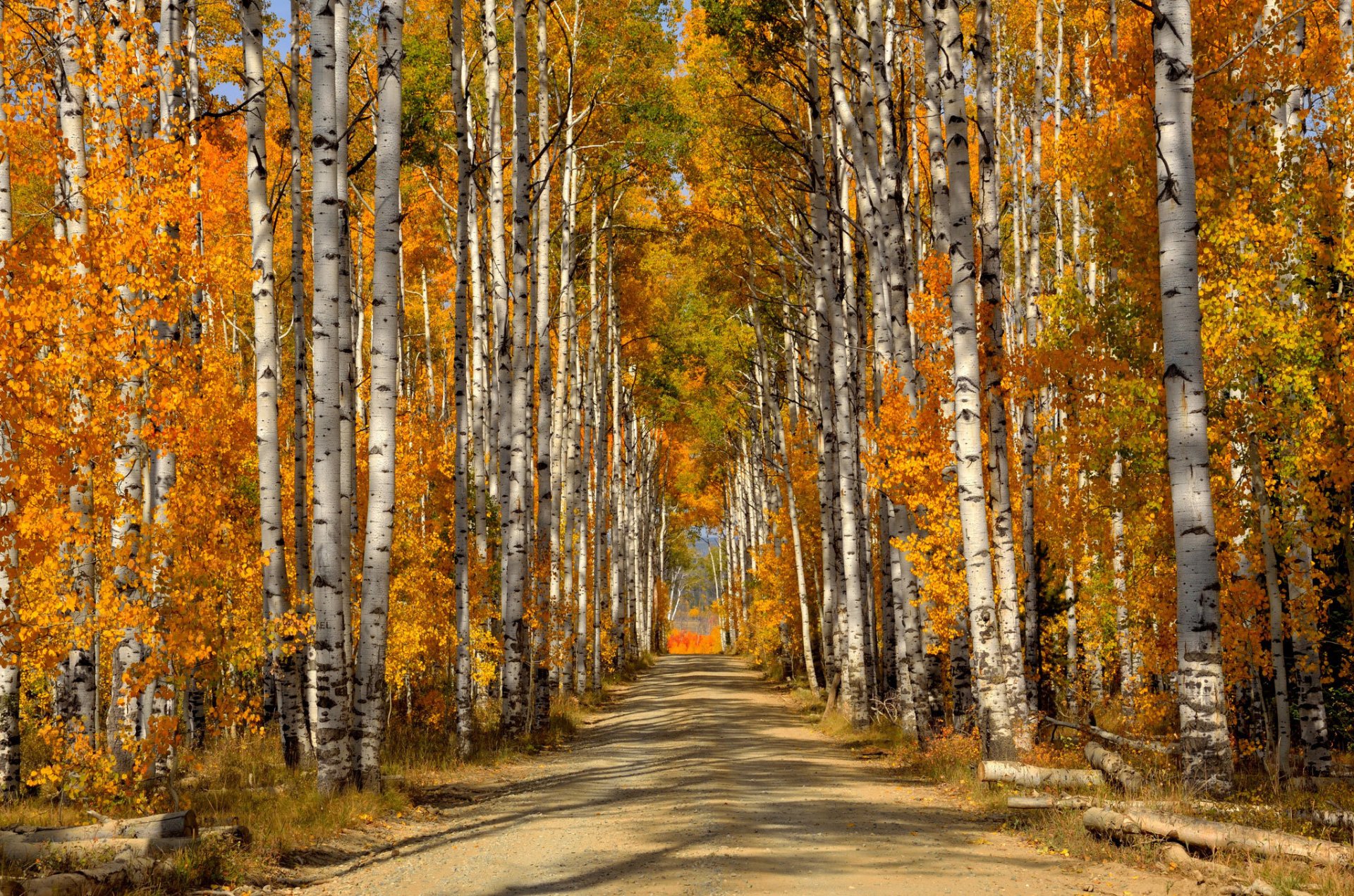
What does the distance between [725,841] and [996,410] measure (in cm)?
756

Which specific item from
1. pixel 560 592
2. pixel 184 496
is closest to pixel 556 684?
pixel 560 592

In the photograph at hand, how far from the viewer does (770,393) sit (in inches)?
1153

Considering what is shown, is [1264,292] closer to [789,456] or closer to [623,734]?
[623,734]

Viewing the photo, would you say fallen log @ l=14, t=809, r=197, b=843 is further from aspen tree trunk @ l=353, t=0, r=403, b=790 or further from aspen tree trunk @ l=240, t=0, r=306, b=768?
aspen tree trunk @ l=240, t=0, r=306, b=768

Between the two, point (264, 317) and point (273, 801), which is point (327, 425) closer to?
point (264, 317)

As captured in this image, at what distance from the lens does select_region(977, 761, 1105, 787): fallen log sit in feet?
35.3

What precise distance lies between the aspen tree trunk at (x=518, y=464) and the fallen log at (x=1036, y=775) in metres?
8.97

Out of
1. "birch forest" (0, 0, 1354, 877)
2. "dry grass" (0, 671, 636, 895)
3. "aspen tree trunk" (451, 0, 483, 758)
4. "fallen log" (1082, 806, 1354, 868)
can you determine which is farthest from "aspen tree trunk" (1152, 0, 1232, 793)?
"aspen tree trunk" (451, 0, 483, 758)

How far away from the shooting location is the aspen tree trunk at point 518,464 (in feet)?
59.3

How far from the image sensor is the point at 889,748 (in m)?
16.6

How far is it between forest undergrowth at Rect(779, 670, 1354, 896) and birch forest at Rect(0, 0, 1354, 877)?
483mm

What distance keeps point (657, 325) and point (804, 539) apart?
10432mm

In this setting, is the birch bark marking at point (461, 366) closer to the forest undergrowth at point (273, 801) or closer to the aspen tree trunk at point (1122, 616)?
the forest undergrowth at point (273, 801)

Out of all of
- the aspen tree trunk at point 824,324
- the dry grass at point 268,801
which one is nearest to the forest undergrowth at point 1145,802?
the dry grass at point 268,801
